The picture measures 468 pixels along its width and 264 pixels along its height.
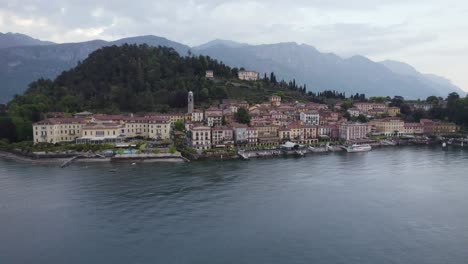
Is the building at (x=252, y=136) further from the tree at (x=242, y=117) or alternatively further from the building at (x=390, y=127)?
the building at (x=390, y=127)

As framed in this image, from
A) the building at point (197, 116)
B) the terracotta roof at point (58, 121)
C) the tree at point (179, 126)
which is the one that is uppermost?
the building at point (197, 116)

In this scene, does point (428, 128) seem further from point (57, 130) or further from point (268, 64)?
point (268, 64)

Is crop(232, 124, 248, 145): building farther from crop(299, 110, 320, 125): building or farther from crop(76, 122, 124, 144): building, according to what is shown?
crop(299, 110, 320, 125): building

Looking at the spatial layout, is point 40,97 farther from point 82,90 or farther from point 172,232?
point 172,232

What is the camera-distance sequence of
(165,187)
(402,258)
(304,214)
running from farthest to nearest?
(165,187), (304,214), (402,258)

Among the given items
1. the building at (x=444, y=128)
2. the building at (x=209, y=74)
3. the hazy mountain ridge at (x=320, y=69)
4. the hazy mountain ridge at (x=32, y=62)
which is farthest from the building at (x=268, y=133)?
the hazy mountain ridge at (x=320, y=69)

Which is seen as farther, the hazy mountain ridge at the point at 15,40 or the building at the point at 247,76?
the hazy mountain ridge at the point at 15,40

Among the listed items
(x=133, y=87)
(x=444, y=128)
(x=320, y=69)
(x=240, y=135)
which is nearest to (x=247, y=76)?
(x=133, y=87)

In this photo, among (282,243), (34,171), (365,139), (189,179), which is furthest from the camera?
(365,139)

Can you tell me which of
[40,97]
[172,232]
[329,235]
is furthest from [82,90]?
[329,235]
